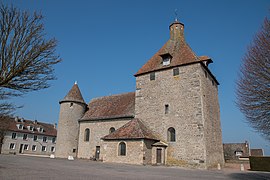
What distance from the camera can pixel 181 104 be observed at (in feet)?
69.3

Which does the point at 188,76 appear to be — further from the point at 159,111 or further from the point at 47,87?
the point at 47,87

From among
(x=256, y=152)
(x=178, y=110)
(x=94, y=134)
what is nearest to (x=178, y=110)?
(x=178, y=110)

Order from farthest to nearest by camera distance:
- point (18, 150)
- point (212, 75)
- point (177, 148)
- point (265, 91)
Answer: point (18, 150) → point (212, 75) → point (177, 148) → point (265, 91)

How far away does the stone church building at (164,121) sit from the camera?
779 inches

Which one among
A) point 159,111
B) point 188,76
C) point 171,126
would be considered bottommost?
point 171,126

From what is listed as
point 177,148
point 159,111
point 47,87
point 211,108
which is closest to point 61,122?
point 159,111

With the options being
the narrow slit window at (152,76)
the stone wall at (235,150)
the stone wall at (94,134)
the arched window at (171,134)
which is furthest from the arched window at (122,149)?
the stone wall at (235,150)

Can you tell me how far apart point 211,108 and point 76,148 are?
16955 millimetres

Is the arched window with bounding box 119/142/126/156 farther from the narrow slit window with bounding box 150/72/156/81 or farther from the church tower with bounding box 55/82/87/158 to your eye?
the church tower with bounding box 55/82/87/158

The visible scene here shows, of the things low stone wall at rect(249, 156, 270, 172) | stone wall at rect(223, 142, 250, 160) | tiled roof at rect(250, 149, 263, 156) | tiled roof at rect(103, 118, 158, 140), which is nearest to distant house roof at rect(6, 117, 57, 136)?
tiled roof at rect(103, 118, 158, 140)

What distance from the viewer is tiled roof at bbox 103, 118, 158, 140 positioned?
20.2 meters

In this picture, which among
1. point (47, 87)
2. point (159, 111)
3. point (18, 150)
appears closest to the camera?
point (47, 87)

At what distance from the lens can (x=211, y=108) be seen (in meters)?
22.7

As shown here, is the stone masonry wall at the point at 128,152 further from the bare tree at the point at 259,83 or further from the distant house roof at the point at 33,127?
the distant house roof at the point at 33,127
